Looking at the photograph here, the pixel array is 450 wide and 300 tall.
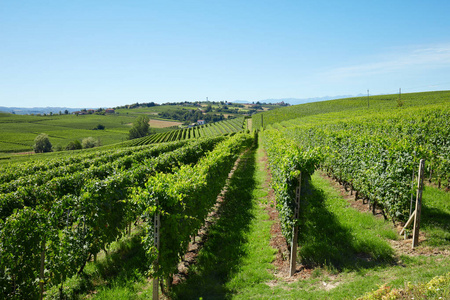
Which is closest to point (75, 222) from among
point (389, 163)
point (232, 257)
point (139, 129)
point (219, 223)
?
point (232, 257)

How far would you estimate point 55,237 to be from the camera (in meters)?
6.05

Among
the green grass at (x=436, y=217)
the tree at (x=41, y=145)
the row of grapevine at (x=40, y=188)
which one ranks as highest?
the row of grapevine at (x=40, y=188)

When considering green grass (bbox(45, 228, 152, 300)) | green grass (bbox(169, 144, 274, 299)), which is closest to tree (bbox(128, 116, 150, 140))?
green grass (bbox(169, 144, 274, 299))

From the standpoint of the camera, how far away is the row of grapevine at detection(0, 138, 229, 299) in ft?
17.6

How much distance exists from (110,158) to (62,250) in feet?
48.3

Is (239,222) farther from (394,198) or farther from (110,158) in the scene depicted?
(110,158)

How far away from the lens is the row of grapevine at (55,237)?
536 cm

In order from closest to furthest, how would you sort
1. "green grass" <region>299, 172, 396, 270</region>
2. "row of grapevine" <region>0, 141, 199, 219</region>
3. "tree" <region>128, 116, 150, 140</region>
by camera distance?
"green grass" <region>299, 172, 396, 270</region>, "row of grapevine" <region>0, 141, 199, 219</region>, "tree" <region>128, 116, 150, 140</region>

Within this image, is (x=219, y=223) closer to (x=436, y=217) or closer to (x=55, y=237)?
(x=55, y=237)

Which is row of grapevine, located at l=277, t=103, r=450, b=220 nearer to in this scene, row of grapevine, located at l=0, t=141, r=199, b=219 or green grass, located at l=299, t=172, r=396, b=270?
green grass, located at l=299, t=172, r=396, b=270

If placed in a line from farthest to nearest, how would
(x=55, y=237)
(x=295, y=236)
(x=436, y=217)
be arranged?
1. (x=436, y=217)
2. (x=295, y=236)
3. (x=55, y=237)

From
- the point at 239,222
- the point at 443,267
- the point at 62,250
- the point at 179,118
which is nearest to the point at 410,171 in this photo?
the point at 443,267

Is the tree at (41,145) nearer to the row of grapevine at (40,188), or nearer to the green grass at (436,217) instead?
the row of grapevine at (40,188)

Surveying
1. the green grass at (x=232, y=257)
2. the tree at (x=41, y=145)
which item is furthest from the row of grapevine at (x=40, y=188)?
the tree at (x=41, y=145)
